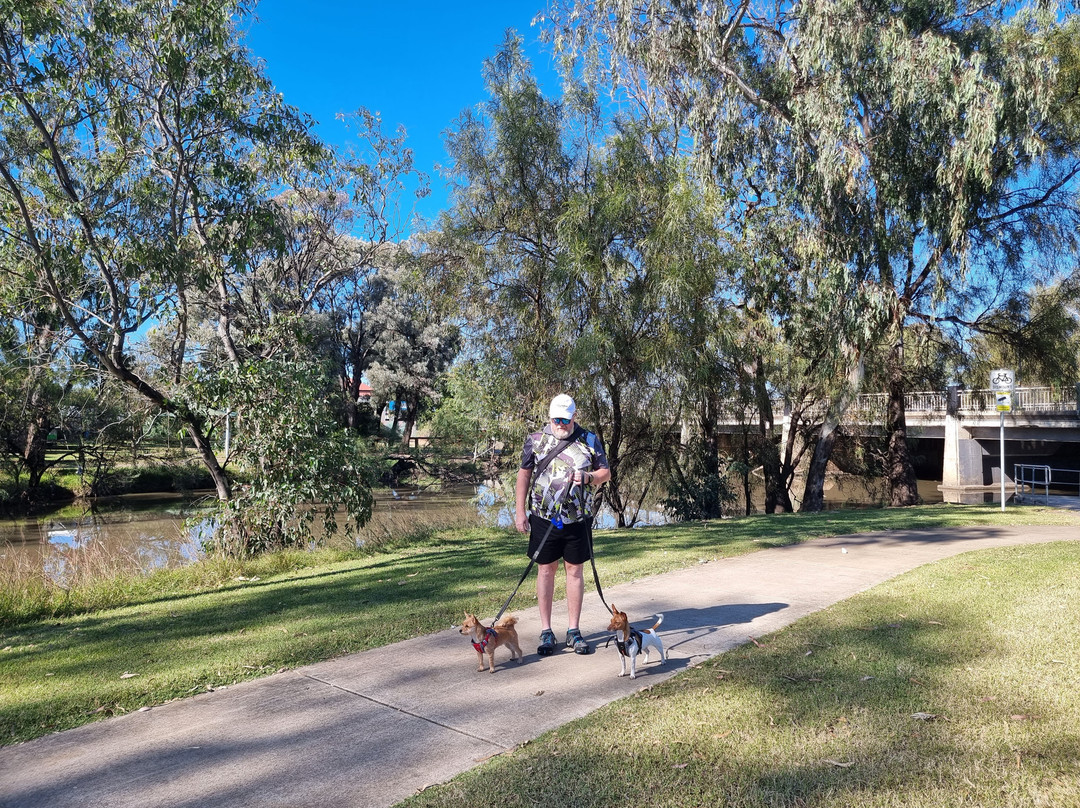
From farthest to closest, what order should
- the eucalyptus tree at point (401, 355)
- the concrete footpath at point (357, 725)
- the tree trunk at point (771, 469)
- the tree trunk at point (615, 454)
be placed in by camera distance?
the eucalyptus tree at point (401, 355) → the tree trunk at point (771, 469) → the tree trunk at point (615, 454) → the concrete footpath at point (357, 725)

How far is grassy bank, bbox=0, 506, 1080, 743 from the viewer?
4.90m

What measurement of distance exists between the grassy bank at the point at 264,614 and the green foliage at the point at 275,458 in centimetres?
137

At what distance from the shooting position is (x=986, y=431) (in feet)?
104

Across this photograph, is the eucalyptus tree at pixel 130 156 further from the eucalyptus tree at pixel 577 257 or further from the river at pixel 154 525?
the eucalyptus tree at pixel 577 257

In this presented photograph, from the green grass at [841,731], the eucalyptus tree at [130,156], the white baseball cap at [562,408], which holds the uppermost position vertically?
the eucalyptus tree at [130,156]

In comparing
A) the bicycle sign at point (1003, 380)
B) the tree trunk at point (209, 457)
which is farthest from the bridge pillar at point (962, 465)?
the tree trunk at point (209, 457)

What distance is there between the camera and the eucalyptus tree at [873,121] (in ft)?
48.6

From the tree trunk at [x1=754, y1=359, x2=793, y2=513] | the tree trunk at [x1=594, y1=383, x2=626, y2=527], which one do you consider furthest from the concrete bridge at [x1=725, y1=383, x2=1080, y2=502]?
the tree trunk at [x1=594, y1=383, x2=626, y2=527]

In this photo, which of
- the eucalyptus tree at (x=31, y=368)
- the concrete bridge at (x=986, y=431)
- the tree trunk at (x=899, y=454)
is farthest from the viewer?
the concrete bridge at (x=986, y=431)

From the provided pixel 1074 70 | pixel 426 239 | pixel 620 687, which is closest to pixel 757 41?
pixel 1074 70

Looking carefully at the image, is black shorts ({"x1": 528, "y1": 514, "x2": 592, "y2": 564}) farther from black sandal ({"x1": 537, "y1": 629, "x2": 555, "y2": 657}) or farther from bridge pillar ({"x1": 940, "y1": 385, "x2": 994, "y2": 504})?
bridge pillar ({"x1": 940, "y1": 385, "x2": 994, "y2": 504})

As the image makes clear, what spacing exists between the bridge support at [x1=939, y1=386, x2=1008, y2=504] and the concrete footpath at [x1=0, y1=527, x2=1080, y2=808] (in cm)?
2821

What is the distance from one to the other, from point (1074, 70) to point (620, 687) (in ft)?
62.5

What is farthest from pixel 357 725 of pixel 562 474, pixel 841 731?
pixel 841 731
